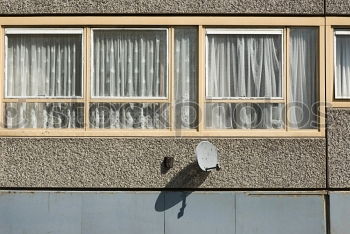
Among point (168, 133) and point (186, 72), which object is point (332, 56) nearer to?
point (186, 72)

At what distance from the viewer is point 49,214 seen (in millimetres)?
8273

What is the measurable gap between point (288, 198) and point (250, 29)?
2333 millimetres

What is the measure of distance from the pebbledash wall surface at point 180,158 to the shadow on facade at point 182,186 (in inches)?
0.5

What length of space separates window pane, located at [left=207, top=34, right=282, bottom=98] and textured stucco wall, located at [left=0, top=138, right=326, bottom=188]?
718 millimetres

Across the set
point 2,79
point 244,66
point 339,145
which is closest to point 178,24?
point 244,66

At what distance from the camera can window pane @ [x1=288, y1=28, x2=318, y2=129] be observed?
8.54 meters

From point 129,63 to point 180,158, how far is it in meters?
1.49

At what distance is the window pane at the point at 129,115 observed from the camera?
8516 mm

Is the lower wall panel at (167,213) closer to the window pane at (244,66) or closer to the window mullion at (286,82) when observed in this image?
the window mullion at (286,82)

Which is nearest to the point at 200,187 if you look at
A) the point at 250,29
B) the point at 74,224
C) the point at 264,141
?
the point at 264,141

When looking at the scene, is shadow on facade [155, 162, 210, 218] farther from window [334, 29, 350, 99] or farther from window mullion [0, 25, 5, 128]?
window mullion [0, 25, 5, 128]

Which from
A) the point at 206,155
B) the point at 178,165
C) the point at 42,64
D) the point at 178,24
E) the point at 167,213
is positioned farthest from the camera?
the point at 42,64

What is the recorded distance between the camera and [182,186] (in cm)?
831

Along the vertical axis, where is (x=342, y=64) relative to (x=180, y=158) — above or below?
above
